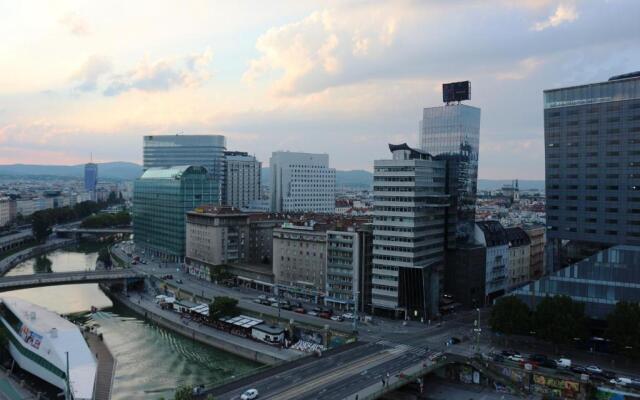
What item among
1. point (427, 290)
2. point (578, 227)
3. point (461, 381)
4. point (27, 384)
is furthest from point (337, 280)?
point (27, 384)

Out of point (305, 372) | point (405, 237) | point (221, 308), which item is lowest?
point (305, 372)

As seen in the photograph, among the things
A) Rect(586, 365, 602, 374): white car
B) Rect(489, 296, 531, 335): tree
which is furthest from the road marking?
Rect(586, 365, 602, 374): white car

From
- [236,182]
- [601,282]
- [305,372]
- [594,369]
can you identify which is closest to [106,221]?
[236,182]

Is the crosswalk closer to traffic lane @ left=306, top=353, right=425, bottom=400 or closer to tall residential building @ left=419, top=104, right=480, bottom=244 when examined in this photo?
traffic lane @ left=306, top=353, right=425, bottom=400

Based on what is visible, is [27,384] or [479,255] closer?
[27,384]

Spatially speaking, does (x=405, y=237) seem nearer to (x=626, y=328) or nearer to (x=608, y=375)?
(x=626, y=328)

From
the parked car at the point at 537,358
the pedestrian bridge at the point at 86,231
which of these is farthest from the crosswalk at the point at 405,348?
the pedestrian bridge at the point at 86,231

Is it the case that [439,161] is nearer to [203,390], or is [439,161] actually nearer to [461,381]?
[461,381]
